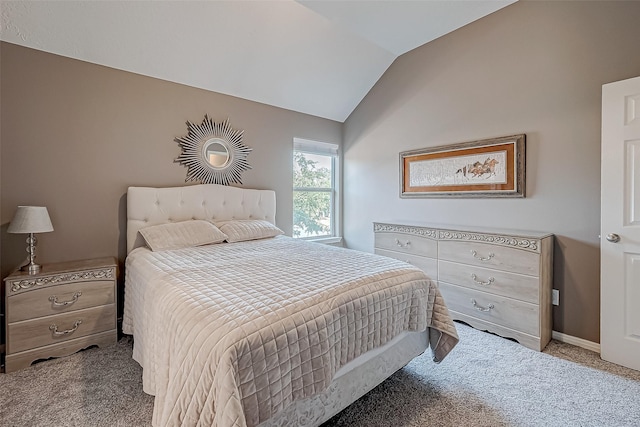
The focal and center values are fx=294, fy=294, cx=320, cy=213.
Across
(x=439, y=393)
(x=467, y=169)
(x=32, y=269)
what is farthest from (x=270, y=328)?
(x=467, y=169)

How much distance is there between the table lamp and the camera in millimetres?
2090

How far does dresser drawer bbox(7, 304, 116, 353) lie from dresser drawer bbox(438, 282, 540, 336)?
2.93 m

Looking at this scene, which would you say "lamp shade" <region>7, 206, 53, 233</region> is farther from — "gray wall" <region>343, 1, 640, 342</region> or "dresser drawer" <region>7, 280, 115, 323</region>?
"gray wall" <region>343, 1, 640, 342</region>

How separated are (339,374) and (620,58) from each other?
116 inches

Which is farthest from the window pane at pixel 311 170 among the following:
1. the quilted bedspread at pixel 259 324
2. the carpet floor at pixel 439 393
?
the carpet floor at pixel 439 393

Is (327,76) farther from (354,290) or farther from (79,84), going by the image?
(354,290)

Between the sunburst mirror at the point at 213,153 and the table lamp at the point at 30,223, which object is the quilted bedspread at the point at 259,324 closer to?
the table lamp at the point at 30,223

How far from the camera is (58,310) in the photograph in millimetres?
2158

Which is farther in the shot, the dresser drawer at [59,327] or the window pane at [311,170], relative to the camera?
the window pane at [311,170]

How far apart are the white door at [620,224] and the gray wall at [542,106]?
0.17m

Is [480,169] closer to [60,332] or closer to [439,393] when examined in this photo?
[439,393]

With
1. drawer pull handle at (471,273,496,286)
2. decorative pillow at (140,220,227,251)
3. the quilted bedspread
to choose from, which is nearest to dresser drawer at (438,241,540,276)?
drawer pull handle at (471,273,496,286)

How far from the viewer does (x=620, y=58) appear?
7.06 feet

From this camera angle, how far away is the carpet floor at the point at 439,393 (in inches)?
61.9
